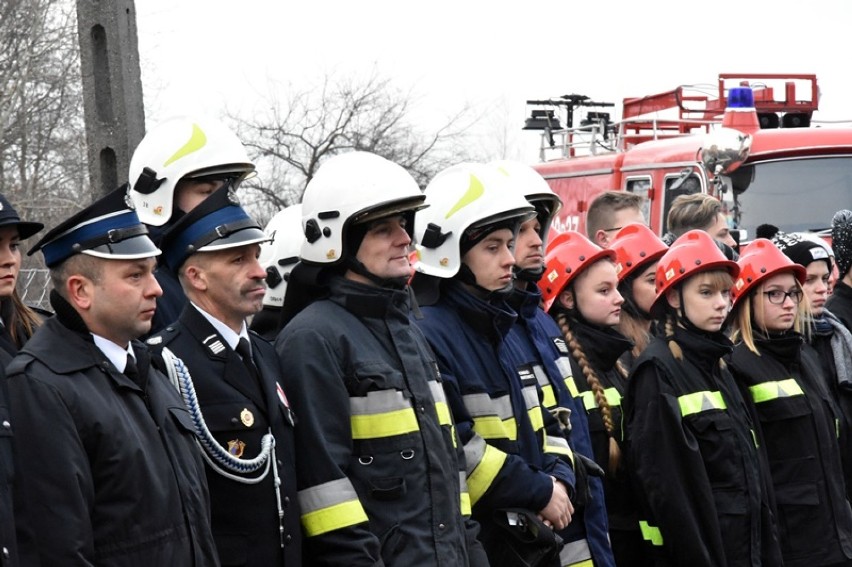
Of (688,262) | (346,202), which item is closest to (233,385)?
(346,202)

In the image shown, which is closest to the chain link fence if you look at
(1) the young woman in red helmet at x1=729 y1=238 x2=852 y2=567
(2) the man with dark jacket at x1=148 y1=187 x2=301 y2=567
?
(1) the young woman in red helmet at x1=729 y1=238 x2=852 y2=567

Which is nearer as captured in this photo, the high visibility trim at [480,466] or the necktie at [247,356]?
the necktie at [247,356]

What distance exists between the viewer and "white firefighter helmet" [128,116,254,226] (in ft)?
16.7

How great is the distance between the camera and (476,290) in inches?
207

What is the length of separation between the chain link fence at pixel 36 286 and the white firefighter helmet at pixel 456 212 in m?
7.35

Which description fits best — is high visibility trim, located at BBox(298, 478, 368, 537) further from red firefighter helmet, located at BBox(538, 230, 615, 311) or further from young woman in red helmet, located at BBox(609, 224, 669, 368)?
young woman in red helmet, located at BBox(609, 224, 669, 368)

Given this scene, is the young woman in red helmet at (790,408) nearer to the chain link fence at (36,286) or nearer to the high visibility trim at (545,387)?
the high visibility trim at (545,387)

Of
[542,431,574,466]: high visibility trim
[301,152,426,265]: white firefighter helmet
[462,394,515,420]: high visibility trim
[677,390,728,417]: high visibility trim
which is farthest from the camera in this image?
[677,390,728,417]: high visibility trim

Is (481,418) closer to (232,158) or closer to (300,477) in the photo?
(300,477)

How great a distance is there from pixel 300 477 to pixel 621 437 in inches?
102

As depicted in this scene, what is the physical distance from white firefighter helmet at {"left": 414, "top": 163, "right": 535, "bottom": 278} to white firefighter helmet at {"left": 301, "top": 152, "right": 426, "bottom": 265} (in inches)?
20.4

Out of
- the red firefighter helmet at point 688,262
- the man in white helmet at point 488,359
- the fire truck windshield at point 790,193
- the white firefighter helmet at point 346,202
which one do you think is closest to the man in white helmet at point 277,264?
the man in white helmet at point 488,359

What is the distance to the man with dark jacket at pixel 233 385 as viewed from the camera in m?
3.97

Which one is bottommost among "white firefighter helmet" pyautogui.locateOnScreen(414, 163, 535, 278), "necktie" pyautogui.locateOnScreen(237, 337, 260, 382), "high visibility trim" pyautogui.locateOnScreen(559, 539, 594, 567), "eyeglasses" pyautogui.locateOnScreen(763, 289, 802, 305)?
"high visibility trim" pyautogui.locateOnScreen(559, 539, 594, 567)
